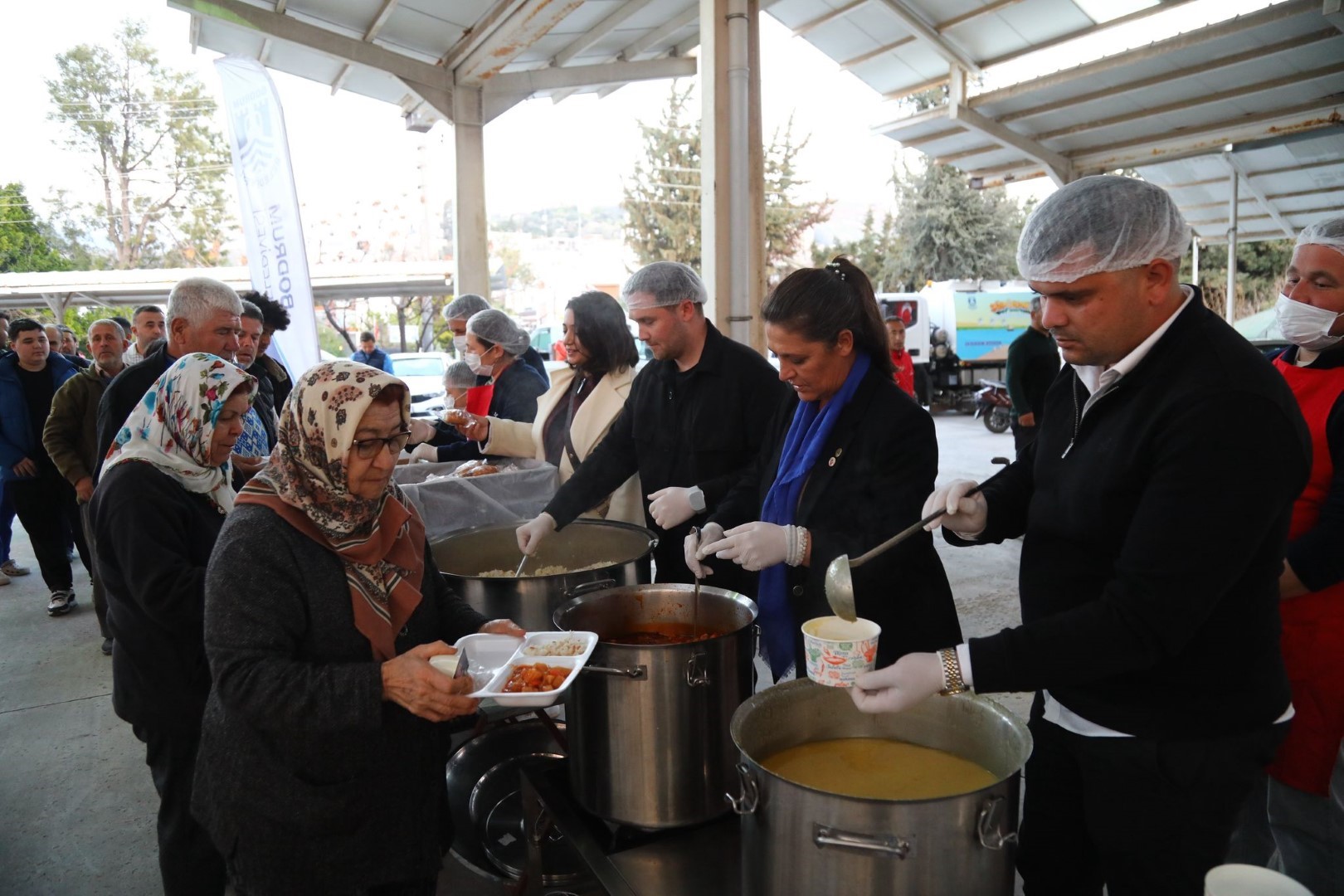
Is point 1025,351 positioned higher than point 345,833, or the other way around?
point 1025,351

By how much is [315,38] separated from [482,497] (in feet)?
17.8

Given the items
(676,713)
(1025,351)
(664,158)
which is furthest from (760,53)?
(664,158)

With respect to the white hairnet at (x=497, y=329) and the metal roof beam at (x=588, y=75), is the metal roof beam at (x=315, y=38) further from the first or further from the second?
the white hairnet at (x=497, y=329)

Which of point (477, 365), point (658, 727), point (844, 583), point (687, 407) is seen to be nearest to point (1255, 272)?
point (477, 365)

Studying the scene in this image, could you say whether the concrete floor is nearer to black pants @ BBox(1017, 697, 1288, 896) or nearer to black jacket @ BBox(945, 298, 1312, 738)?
black pants @ BBox(1017, 697, 1288, 896)

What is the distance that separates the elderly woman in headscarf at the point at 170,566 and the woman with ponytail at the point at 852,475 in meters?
1.31

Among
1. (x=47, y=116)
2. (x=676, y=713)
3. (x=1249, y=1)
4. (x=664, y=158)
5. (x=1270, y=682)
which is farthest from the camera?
(x=47, y=116)

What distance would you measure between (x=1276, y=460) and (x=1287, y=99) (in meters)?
6.53

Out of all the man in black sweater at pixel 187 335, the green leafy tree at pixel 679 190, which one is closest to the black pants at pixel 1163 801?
the man in black sweater at pixel 187 335

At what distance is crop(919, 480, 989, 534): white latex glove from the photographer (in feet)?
5.64

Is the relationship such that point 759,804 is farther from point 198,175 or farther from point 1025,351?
point 198,175

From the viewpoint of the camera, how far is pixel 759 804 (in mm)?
1391

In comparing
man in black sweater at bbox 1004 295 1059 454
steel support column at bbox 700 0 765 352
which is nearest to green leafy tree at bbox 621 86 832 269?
man in black sweater at bbox 1004 295 1059 454

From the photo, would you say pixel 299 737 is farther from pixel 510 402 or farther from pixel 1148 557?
pixel 510 402
